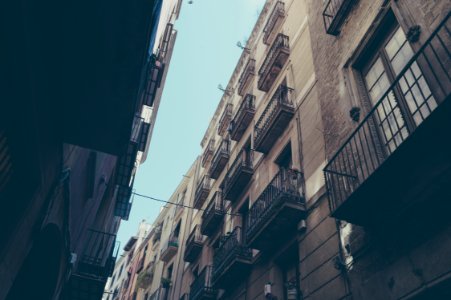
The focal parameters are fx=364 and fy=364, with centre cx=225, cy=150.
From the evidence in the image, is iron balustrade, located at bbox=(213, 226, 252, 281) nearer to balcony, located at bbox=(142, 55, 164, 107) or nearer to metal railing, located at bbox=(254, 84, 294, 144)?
metal railing, located at bbox=(254, 84, 294, 144)

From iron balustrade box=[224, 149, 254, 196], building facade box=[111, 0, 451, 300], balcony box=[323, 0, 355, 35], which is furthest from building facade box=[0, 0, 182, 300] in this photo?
iron balustrade box=[224, 149, 254, 196]

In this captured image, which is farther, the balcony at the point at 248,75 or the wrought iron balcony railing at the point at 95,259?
the balcony at the point at 248,75

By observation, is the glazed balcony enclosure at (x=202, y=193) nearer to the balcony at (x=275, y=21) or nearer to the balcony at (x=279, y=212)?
the balcony at (x=275, y=21)

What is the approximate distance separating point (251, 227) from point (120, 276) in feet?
134

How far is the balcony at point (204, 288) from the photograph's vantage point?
14211 millimetres

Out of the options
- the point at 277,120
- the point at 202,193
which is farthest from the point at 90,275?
the point at 202,193

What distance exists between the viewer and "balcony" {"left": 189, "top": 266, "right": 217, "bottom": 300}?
1421cm

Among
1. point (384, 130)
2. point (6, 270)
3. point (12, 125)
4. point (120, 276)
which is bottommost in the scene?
point (6, 270)

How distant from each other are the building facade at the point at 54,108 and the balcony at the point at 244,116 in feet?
31.5

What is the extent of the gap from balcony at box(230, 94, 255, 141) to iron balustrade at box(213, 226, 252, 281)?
18.2 ft

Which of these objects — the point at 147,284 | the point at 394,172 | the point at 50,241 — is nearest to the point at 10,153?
the point at 50,241

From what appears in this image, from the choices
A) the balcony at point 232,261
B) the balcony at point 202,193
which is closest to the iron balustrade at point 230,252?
the balcony at point 232,261

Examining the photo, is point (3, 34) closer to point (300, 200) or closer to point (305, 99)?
point (300, 200)

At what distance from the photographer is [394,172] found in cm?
562
